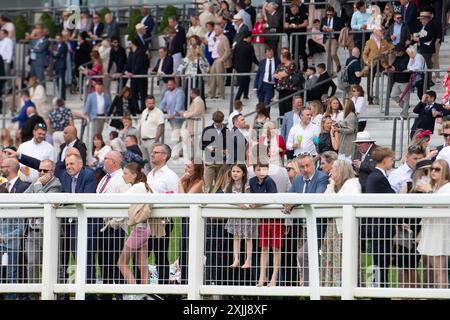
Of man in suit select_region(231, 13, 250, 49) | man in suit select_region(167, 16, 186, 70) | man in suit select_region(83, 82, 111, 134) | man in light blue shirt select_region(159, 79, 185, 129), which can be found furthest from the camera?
man in suit select_region(167, 16, 186, 70)

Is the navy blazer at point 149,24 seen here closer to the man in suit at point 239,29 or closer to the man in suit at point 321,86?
the man in suit at point 239,29

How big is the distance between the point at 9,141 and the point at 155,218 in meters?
12.9

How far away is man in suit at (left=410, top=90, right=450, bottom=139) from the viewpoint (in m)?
19.2

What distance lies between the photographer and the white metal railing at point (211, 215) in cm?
1073

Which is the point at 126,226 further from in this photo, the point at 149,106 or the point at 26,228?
the point at 149,106

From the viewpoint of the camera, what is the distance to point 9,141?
78.6 ft

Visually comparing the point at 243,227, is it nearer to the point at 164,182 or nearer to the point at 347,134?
the point at 164,182

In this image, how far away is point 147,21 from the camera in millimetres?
28047

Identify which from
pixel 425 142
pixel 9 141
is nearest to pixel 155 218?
pixel 425 142

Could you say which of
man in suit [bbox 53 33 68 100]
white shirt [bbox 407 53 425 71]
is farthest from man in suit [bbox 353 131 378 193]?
man in suit [bbox 53 33 68 100]

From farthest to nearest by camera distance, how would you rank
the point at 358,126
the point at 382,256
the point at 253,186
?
the point at 358,126 → the point at 253,186 → the point at 382,256

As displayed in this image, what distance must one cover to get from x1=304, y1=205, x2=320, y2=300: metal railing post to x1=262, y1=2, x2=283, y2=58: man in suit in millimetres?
13526

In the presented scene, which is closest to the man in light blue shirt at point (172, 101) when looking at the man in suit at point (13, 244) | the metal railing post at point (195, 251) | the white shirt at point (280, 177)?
the white shirt at point (280, 177)

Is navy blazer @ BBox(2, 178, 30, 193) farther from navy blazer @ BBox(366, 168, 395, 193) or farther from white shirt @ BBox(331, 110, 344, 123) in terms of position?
white shirt @ BBox(331, 110, 344, 123)
